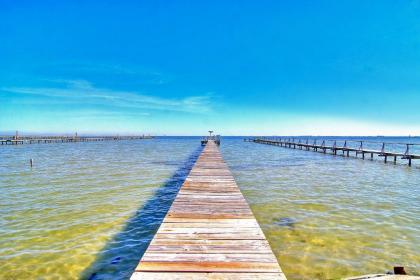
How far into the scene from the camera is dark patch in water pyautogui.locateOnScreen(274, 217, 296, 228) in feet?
23.7

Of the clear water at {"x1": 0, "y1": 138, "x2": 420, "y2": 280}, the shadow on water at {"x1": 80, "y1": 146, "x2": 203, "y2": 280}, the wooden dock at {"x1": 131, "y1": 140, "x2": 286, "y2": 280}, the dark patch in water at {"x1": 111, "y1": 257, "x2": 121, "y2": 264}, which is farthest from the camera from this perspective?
the dark patch in water at {"x1": 111, "y1": 257, "x2": 121, "y2": 264}

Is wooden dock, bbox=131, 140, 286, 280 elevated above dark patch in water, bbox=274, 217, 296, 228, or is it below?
above

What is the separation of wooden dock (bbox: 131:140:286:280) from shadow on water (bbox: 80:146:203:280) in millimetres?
982

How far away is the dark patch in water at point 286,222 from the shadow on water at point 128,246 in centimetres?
319

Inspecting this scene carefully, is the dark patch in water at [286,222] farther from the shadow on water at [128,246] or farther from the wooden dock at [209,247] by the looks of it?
the shadow on water at [128,246]

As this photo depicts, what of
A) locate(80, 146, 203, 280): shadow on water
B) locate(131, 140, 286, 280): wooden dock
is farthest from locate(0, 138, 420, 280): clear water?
locate(131, 140, 286, 280): wooden dock

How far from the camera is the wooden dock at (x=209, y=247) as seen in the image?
10.7 feet

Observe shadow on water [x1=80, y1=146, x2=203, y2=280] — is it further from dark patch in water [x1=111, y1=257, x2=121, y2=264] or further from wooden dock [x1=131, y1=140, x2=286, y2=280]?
wooden dock [x1=131, y1=140, x2=286, y2=280]

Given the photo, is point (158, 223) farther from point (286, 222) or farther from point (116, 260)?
point (286, 222)

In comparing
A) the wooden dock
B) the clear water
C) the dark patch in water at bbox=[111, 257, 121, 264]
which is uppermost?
the wooden dock

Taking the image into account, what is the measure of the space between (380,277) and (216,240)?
2.20m

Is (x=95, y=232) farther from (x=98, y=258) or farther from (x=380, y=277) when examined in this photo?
(x=380, y=277)

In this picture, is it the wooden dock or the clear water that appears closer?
the wooden dock

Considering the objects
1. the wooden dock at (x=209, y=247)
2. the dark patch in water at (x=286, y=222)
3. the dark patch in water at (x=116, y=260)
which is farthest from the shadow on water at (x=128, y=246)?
the dark patch in water at (x=286, y=222)
